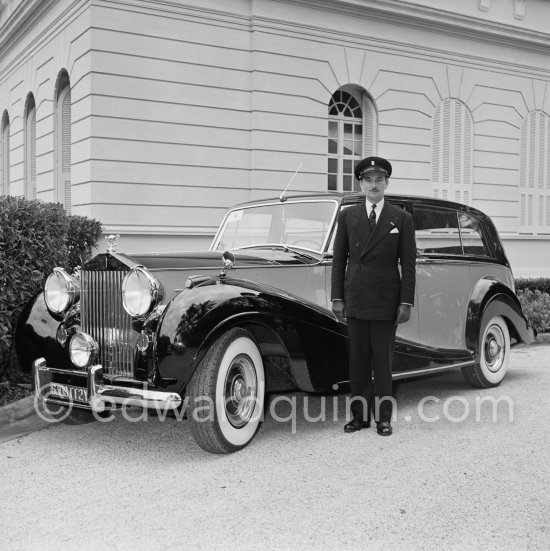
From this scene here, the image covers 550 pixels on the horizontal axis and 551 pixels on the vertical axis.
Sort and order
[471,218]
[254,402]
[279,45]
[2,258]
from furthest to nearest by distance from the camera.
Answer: [279,45] → [471,218] → [2,258] → [254,402]

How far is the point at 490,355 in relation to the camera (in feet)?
20.1

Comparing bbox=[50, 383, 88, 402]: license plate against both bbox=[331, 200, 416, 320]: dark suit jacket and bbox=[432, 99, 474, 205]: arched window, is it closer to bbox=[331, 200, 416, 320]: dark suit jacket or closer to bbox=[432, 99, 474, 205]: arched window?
bbox=[331, 200, 416, 320]: dark suit jacket

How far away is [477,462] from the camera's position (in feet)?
13.0

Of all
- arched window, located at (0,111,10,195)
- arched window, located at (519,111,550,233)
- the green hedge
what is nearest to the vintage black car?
the green hedge

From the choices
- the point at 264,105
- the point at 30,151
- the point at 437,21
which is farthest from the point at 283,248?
the point at 30,151

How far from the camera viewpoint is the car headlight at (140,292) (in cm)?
396

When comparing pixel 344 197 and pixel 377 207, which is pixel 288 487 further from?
pixel 344 197

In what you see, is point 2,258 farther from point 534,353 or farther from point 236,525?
point 534,353

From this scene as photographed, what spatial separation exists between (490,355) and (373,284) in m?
2.22

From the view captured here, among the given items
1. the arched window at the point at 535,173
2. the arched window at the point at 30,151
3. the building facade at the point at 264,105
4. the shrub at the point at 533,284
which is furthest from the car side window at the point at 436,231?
the arched window at the point at 30,151

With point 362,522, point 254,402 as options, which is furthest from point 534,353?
point 362,522

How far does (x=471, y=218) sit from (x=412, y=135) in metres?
7.03

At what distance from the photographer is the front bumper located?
12.1 ft

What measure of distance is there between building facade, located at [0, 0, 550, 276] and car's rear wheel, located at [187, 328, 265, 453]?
6.47 m
